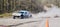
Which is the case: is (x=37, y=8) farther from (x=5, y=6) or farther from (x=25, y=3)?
(x=5, y=6)

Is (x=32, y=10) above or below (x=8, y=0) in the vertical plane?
below

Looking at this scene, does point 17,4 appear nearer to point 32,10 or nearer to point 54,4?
point 32,10

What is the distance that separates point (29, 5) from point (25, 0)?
1.75 m

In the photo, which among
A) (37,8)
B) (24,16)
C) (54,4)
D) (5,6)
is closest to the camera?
(24,16)

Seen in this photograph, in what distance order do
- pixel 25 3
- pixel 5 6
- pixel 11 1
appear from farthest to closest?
pixel 25 3 → pixel 11 1 → pixel 5 6

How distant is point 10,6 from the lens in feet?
137

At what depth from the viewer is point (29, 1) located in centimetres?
4912

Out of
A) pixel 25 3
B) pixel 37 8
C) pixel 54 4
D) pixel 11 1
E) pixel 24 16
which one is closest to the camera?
pixel 24 16

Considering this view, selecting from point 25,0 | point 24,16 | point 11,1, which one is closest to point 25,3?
point 25,0

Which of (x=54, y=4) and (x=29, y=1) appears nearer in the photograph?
(x=29, y=1)

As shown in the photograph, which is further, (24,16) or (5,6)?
(5,6)

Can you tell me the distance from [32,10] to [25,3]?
311 centimetres

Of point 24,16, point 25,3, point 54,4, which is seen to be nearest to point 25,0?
point 25,3

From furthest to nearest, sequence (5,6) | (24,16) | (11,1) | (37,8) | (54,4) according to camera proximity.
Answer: (54,4), (37,8), (11,1), (5,6), (24,16)
